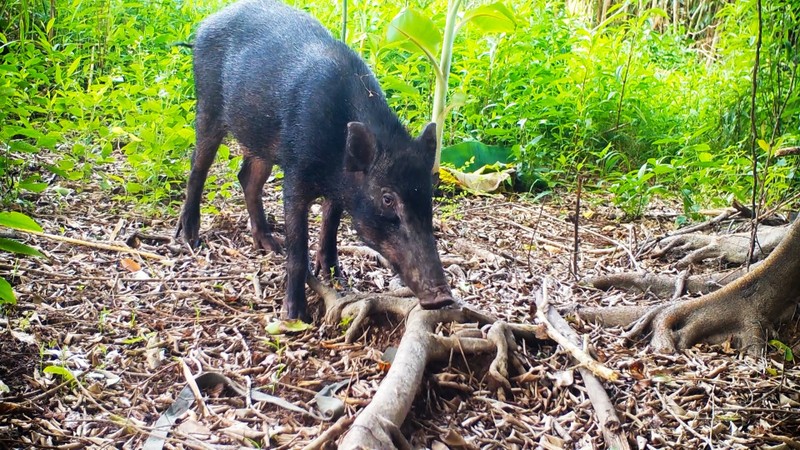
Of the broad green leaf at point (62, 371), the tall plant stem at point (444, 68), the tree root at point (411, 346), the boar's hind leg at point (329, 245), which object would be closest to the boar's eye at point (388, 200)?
the tree root at point (411, 346)

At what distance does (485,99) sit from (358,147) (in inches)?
156

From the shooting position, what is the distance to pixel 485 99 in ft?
24.9

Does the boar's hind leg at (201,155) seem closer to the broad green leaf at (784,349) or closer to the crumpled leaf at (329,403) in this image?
the crumpled leaf at (329,403)

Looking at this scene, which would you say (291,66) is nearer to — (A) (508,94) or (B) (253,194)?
(B) (253,194)

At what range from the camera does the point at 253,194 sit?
5.20m

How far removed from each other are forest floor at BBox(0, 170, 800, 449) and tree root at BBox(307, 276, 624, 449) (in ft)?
0.26

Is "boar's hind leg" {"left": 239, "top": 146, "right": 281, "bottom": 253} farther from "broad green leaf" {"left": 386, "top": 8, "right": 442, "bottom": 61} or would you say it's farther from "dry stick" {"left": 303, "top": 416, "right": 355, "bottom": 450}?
"dry stick" {"left": 303, "top": 416, "right": 355, "bottom": 450}

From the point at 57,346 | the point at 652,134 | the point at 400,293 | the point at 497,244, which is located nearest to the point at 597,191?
the point at 652,134

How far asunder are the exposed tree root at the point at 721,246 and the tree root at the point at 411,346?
186cm

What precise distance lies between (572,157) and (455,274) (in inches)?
105

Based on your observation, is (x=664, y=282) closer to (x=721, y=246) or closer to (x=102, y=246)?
(x=721, y=246)

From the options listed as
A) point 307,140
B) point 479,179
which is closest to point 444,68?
point 479,179

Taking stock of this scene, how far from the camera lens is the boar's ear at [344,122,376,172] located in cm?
386

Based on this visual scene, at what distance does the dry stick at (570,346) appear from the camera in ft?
10.2
